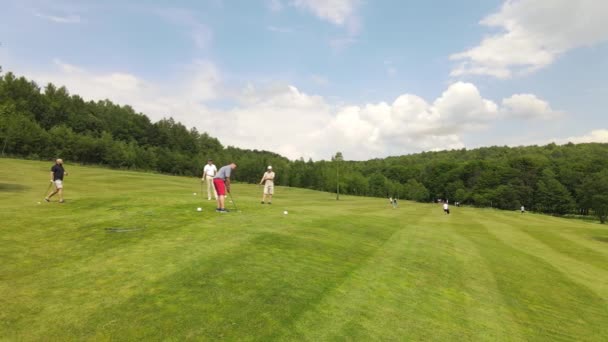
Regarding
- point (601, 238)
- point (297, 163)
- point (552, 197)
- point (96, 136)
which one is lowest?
point (601, 238)

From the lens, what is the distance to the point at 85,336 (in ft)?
18.7

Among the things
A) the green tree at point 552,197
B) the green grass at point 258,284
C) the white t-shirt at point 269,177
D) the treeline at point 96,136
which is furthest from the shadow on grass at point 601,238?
the treeline at point 96,136

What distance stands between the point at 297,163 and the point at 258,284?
154m

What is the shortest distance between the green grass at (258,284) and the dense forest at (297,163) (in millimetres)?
66672

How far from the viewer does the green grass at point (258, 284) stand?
646 centimetres

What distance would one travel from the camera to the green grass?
6.46 meters

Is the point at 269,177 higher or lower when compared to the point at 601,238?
higher

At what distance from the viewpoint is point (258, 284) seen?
8406mm

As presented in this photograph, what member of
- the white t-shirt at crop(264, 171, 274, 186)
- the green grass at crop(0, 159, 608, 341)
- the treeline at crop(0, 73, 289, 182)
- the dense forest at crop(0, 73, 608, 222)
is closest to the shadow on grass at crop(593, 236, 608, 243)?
the green grass at crop(0, 159, 608, 341)

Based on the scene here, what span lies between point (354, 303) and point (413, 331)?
1491 millimetres

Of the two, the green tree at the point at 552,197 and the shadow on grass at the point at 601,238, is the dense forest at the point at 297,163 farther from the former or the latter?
the shadow on grass at the point at 601,238

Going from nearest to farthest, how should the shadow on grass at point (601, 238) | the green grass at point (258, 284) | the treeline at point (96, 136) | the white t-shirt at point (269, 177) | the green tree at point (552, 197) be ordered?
the green grass at point (258, 284)
the white t-shirt at point (269, 177)
the shadow on grass at point (601, 238)
the treeline at point (96, 136)
the green tree at point (552, 197)

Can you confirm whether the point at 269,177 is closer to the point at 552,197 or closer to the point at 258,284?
the point at 258,284

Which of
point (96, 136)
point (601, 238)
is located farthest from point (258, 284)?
point (96, 136)
